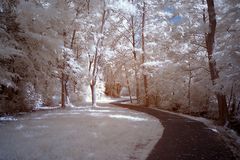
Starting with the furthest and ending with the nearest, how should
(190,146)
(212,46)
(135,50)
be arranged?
(135,50), (212,46), (190,146)

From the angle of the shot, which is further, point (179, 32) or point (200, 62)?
point (200, 62)

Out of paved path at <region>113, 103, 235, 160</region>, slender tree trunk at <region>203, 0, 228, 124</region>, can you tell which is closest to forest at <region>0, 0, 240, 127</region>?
slender tree trunk at <region>203, 0, 228, 124</region>

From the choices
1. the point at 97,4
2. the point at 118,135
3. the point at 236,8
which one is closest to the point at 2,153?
the point at 118,135

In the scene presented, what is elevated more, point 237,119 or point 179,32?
point 179,32

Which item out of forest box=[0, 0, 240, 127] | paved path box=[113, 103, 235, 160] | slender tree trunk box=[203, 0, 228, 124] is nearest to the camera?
paved path box=[113, 103, 235, 160]

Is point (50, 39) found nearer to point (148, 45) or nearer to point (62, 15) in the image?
point (62, 15)

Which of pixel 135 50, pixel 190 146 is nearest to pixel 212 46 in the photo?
pixel 190 146

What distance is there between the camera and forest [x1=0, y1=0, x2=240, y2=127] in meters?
11.3

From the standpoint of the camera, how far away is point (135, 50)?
2369cm

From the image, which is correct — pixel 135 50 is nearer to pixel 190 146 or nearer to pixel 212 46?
pixel 212 46

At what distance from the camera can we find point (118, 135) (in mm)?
8578

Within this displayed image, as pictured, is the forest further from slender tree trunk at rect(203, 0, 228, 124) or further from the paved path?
the paved path

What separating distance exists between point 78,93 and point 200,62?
17754 millimetres

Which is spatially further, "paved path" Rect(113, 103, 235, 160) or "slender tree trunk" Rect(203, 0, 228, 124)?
"slender tree trunk" Rect(203, 0, 228, 124)
